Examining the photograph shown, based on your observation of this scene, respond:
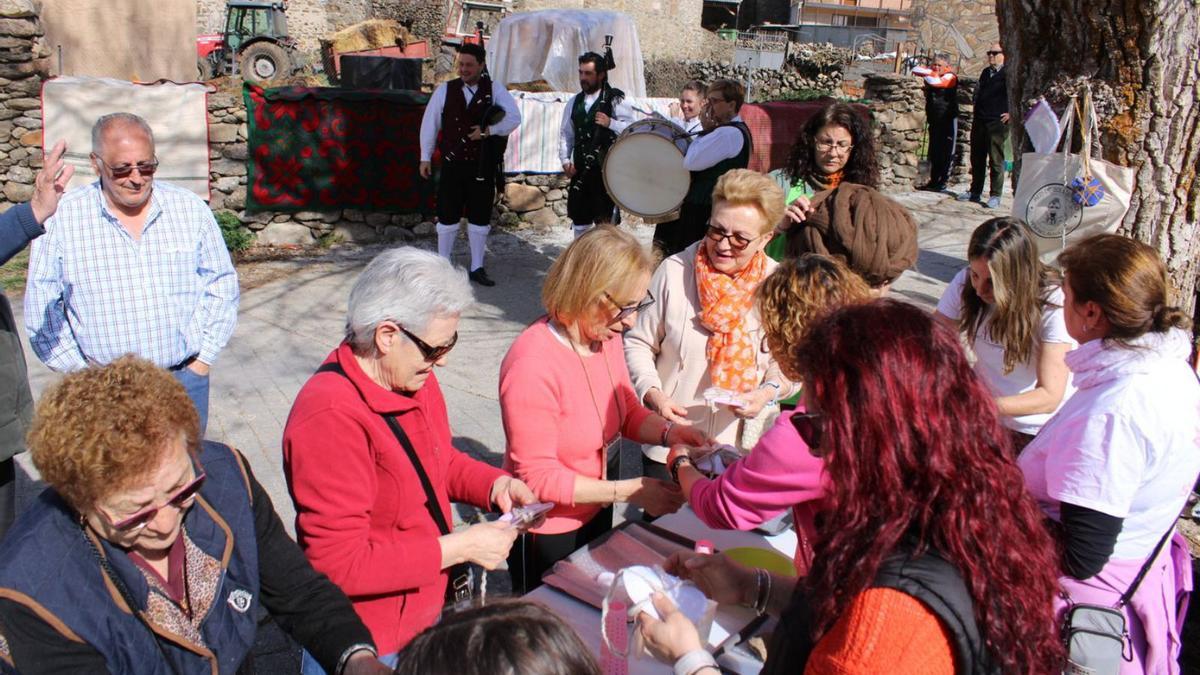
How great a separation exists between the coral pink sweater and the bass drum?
3.49m

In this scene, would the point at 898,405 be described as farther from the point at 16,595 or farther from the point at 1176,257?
the point at 1176,257

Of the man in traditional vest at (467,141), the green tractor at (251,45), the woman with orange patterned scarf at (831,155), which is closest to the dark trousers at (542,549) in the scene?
the woman with orange patterned scarf at (831,155)

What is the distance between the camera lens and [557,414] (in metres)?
2.53

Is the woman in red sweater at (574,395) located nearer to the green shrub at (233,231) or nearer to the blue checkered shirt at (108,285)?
the blue checkered shirt at (108,285)

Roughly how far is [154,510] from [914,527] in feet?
4.45

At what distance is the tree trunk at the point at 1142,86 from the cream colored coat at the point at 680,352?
2069mm

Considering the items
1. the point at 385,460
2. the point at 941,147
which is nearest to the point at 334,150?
the point at 385,460

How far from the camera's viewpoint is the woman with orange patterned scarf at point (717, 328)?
3180 mm

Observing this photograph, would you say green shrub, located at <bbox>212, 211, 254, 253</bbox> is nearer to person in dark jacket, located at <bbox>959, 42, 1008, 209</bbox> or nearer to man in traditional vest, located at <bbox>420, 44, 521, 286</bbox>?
man in traditional vest, located at <bbox>420, 44, 521, 286</bbox>

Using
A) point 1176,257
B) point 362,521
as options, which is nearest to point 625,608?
point 362,521

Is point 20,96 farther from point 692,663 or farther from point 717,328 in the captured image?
point 692,663

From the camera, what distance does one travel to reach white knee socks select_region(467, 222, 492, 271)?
7.83m

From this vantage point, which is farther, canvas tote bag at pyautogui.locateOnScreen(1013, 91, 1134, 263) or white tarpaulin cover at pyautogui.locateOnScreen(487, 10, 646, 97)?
white tarpaulin cover at pyautogui.locateOnScreen(487, 10, 646, 97)

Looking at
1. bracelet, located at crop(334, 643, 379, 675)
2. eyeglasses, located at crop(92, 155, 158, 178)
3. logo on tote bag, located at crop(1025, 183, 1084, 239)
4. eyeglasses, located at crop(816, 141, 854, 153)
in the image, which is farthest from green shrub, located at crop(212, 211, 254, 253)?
bracelet, located at crop(334, 643, 379, 675)
